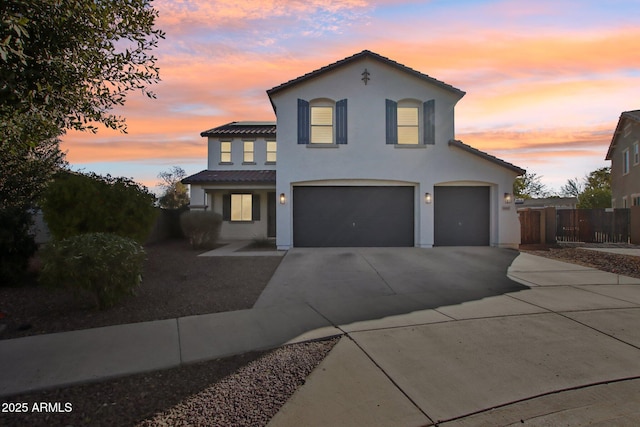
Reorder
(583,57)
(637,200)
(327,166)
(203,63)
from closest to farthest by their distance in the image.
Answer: (203,63), (583,57), (327,166), (637,200)

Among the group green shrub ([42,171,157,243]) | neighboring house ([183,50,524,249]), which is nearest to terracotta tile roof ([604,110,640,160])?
neighboring house ([183,50,524,249])

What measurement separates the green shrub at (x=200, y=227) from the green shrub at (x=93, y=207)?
5406mm

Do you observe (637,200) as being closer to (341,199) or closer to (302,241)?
(341,199)

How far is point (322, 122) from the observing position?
14352mm

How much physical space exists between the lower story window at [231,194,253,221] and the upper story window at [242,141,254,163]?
2.79 m

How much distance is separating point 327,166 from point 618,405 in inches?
456

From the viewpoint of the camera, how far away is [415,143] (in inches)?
568

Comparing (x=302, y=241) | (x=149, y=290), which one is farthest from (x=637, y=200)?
(x=149, y=290)

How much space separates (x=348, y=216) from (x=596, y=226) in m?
12.5

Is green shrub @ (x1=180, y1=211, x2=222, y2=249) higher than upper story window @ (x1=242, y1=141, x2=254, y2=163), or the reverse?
upper story window @ (x1=242, y1=141, x2=254, y2=163)

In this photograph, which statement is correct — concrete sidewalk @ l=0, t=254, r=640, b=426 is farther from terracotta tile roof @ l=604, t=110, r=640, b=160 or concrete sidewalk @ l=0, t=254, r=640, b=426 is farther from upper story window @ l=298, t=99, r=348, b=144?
terracotta tile roof @ l=604, t=110, r=640, b=160

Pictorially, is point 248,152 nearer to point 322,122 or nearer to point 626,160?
point 322,122

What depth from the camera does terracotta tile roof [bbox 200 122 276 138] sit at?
69.7 feet

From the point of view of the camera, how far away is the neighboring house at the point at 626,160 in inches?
935
